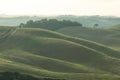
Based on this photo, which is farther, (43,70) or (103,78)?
(43,70)

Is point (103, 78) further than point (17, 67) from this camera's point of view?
No

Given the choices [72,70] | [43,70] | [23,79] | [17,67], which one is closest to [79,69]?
[72,70]

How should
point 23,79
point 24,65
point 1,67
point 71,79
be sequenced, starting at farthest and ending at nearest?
1. point 24,65
2. point 1,67
3. point 71,79
4. point 23,79

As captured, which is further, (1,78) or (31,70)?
(31,70)

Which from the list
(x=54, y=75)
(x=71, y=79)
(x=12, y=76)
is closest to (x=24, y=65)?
(x=54, y=75)

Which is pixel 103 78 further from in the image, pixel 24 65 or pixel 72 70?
pixel 24 65

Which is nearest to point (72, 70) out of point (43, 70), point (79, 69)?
point (79, 69)

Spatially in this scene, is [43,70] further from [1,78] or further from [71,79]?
[1,78]

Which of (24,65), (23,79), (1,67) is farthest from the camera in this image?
(24,65)

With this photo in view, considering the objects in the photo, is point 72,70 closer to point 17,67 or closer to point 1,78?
point 17,67
